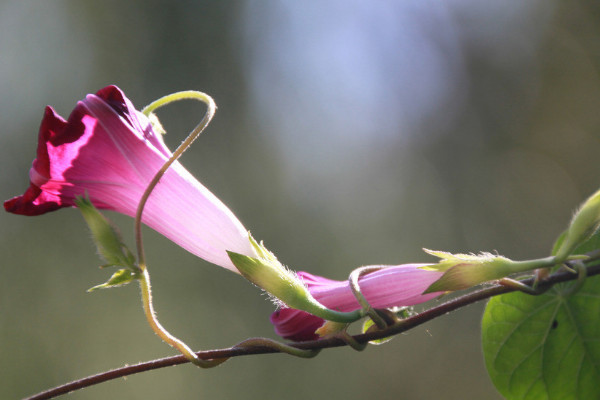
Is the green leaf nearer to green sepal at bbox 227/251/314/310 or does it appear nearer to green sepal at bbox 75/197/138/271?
green sepal at bbox 227/251/314/310

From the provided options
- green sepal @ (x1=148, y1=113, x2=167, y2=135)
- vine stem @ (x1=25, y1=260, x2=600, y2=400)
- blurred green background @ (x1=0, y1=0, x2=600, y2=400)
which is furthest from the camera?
blurred green background @ (x1=0, y1=0, x2=600, y2=400)

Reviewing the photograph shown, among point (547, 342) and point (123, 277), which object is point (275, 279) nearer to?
point (123, 277)

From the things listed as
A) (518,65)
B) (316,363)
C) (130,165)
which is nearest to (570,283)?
(130,165)

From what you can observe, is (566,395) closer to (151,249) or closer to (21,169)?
(151,249)

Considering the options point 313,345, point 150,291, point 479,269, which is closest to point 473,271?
point 479,269

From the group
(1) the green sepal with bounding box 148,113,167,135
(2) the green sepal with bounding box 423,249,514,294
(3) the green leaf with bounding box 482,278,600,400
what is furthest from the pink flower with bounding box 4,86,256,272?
(3) the green leaf with bounding box 482,278,600,400

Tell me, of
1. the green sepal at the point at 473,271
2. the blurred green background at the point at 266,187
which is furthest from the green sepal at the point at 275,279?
the blurred green background at the point at 266,187
